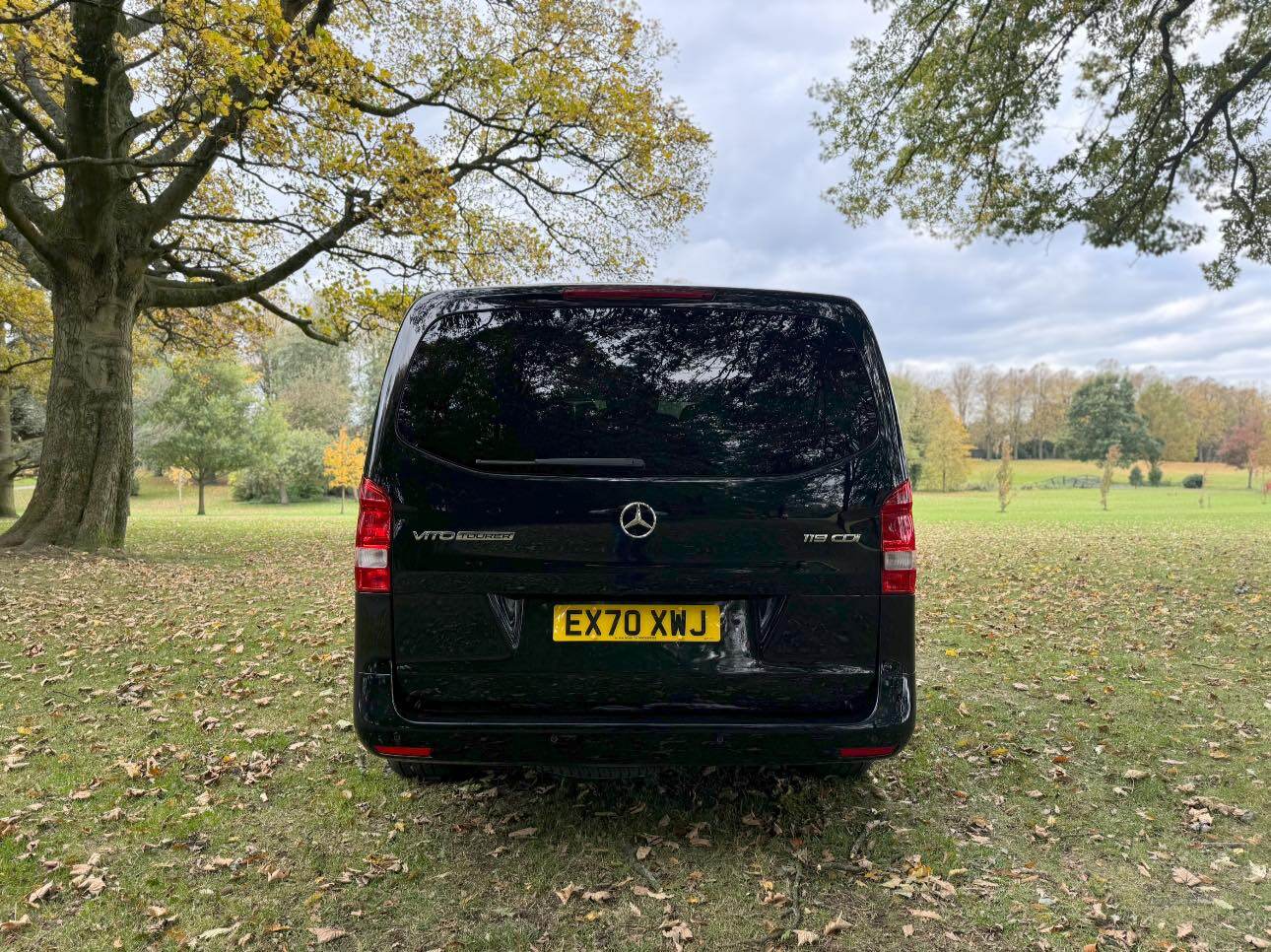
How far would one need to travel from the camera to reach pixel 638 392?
2.61 metres

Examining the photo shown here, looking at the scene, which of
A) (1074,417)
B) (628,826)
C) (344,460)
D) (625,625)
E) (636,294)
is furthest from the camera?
(1074,417)

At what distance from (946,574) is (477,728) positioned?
8.98 metres

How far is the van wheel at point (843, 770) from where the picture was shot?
285 centimetres

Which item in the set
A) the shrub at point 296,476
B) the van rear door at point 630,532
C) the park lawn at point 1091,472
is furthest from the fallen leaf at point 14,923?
the park lawn at point 1091,472

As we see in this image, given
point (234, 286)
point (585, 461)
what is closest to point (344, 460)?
point (234, 286)

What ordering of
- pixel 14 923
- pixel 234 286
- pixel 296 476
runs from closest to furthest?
pixel 14 923
pixel 234 286
pixel 296 476

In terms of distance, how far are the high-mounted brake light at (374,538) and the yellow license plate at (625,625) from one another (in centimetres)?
61

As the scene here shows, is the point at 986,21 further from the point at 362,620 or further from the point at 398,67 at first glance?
the point at 362,620

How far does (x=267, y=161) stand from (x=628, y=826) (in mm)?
10489

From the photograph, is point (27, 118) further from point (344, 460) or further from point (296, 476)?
point (296, 476)

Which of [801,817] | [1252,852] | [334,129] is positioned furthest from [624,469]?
[334,129]

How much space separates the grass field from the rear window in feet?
4.86

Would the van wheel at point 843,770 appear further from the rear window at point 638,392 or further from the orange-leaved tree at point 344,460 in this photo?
the orange-leaved tree at point 344,460

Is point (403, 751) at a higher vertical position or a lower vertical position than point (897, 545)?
lower
